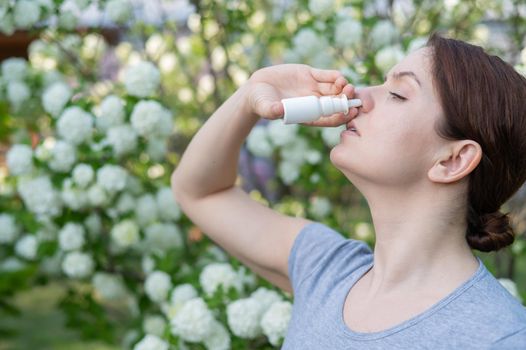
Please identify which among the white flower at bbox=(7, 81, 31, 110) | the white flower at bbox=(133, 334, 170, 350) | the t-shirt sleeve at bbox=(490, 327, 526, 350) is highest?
the white flower at bbox=(7, 81, 31, 110)

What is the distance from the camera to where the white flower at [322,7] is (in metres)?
2.62

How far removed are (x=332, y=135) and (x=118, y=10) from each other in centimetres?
93

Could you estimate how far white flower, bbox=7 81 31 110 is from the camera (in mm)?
2906

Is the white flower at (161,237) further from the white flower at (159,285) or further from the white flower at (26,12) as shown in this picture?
the white flower at (26,12)

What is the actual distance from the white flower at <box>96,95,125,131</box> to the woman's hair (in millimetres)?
1342

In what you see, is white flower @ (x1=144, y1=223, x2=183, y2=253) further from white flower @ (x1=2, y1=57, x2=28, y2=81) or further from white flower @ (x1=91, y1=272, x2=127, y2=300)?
white flower @ (x1=2, y1=57, x2=28, y2=81)

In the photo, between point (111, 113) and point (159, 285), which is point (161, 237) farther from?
point (111, 113)

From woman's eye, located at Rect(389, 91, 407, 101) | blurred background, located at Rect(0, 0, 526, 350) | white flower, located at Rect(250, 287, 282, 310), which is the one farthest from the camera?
blurred background, located at Rect(0, 0, 526, 350)

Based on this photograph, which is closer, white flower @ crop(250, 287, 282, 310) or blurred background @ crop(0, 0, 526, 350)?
white flower @ crop(250, 287, 282, 310)

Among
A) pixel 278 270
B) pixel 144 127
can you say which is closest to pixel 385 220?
pixel 278 270

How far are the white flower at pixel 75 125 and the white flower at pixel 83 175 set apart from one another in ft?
0.33

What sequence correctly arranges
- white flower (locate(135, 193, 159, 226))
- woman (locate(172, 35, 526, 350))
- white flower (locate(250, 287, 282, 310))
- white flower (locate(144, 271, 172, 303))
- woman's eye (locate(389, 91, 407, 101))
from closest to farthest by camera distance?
1. woman (locate(172, 35, 526, 350))
2. woman's eye (locate(389, 91, 407, 101))
3. white flower (locate(250, 287, 282, 310))
4. white flower (locate(144, 271, 172, 303))
5. white flower (locate(135, 193, 159, 226))

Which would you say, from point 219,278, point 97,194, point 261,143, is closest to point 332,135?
point 261,143

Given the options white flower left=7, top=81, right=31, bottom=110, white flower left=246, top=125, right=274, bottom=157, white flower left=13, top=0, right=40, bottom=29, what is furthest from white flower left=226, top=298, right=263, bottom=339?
white flower left=7, top=81, right=31, bottom=110
